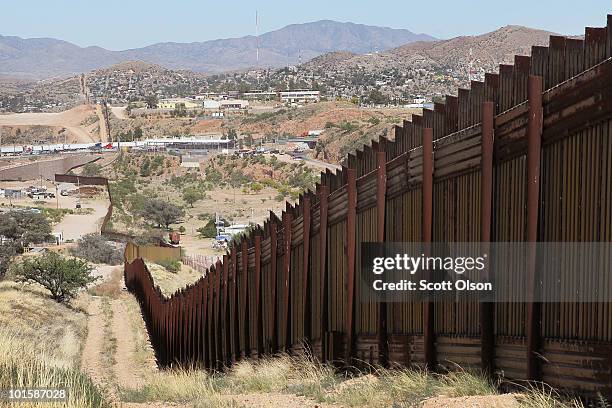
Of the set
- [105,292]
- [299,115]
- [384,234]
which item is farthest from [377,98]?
[384,234]

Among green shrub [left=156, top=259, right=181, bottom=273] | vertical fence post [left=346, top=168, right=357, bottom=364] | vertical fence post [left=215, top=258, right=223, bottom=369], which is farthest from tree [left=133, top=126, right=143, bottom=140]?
vertical fence post [left=346, top=168, right=357, bottom=364]

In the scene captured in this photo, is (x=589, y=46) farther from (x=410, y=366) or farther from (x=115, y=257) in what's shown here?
(x=115, y=257)

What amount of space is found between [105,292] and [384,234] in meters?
30.1

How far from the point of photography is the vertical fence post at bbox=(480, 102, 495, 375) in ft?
21.7

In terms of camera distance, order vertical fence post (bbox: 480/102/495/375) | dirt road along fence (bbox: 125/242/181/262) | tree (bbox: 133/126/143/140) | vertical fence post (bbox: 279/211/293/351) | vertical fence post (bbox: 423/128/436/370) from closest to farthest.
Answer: vertical fence post (bbox: 480/102/495/375), vertical fence post (bbox: 423/128/436/370), vertical fence post (bbox: 279/211/293/351), dirt road along fence (bbox: 125/242/181/262), tree (bbox: 133/126/143/140)

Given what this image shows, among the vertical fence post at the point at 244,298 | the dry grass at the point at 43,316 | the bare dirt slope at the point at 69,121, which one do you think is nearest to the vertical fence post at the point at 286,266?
the vertical fence post at the point at 244,298

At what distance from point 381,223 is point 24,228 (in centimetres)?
4792

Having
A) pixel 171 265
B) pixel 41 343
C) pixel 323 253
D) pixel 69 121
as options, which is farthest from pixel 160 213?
pixel 69 121

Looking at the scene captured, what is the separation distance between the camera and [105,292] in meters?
37.0

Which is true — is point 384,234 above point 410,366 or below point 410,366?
above

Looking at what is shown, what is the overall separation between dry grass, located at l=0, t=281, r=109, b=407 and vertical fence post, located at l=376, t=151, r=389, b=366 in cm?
244

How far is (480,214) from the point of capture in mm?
6875

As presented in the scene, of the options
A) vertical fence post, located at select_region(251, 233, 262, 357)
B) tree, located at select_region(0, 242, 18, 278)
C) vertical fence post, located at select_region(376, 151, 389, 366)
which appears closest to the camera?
vertical fence post, located at select_region(376, 151, 389, 366)

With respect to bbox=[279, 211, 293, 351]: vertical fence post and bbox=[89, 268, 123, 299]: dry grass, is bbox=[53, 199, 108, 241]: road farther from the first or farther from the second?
bbox=[279, 211, 293, 351]: vertical fence post
